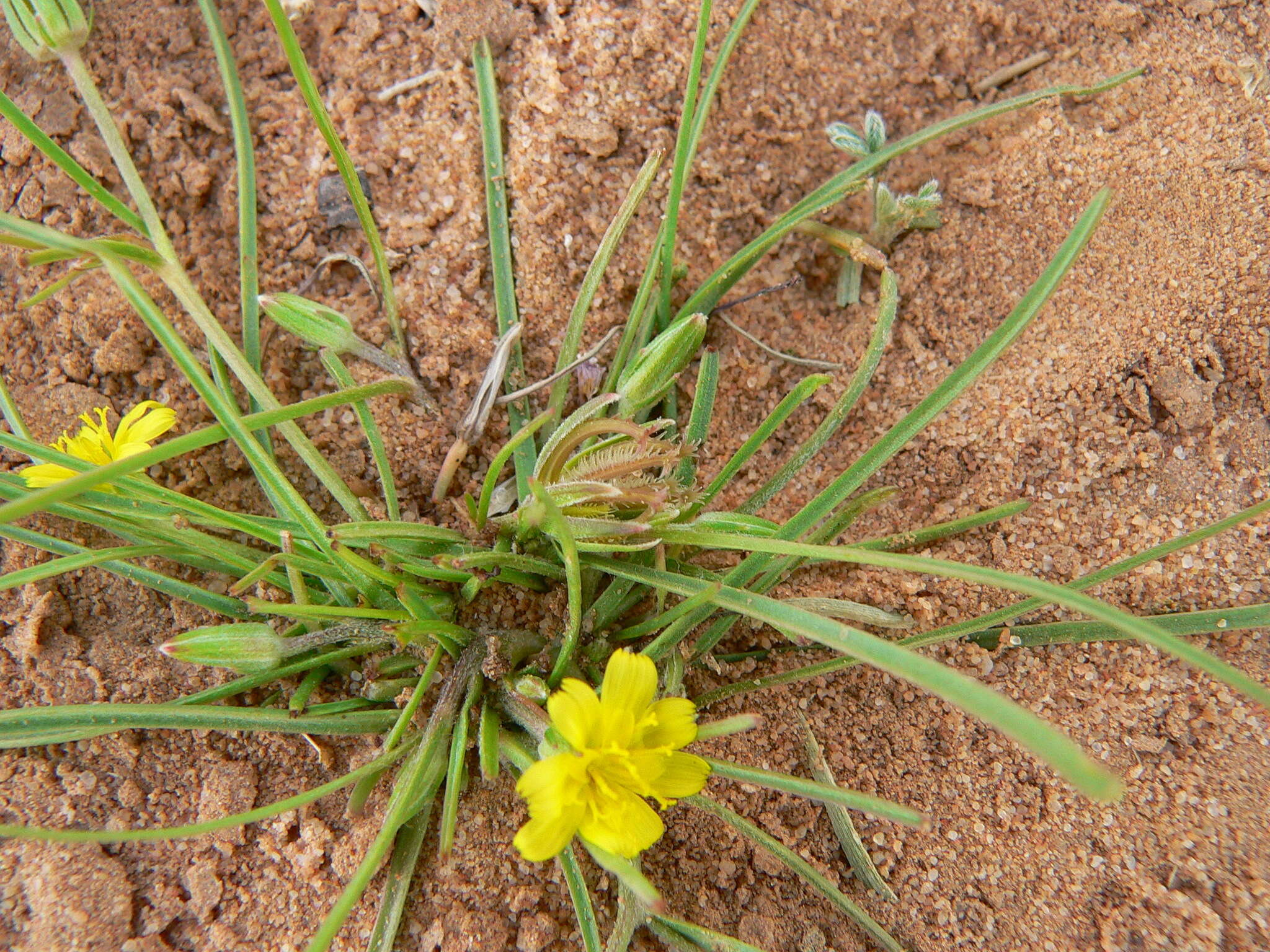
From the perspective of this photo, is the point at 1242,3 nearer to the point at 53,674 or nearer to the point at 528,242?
the point at 528,242

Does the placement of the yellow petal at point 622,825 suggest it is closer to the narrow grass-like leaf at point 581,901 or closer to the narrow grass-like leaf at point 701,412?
the narrow grass-like leaf at point 581,901

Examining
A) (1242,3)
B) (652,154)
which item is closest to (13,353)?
(652,154)

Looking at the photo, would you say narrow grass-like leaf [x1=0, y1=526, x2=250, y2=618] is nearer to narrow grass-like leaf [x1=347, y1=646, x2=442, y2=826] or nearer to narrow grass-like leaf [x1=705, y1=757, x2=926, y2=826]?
narrow grass-like leaf [x1=347, y1=646, x2=442, y2=826]

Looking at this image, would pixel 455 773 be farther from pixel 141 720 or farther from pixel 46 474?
pixel 46 474

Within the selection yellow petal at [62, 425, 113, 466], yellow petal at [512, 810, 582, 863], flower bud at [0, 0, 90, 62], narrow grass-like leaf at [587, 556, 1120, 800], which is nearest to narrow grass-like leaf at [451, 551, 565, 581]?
narrow grass-like leaf at [587, 556, 1120, 800]

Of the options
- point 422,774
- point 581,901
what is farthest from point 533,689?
point 581,901

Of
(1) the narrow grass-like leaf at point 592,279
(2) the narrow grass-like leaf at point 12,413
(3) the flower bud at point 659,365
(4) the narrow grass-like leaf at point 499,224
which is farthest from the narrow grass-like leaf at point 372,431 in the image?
(2) the narrow grass-like leaf at point 12,413
